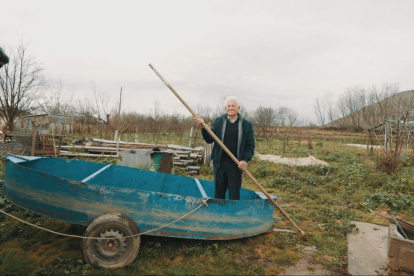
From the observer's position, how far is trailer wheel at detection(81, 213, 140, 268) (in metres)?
2.63

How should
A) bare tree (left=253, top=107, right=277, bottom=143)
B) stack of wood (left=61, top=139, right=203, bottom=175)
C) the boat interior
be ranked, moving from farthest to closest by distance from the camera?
bare tree (left=253, top=107, right=277, bottom=143) < stack of wood (left=61, top=139, right=203, bottom=175) < the boat interior

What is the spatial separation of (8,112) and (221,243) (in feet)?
55.9

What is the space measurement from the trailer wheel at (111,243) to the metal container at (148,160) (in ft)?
15.2

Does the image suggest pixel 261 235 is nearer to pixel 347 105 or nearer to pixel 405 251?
pixel 405 251

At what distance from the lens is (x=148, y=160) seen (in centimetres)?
733

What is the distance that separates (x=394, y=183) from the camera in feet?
22.0

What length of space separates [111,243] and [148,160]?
184 inches

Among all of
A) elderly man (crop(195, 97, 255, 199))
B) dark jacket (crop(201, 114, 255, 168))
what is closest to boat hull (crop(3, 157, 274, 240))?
elderly man (crop(195, 97, 255, 199))

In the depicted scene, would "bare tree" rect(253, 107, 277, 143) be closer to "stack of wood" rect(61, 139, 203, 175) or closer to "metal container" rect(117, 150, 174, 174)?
"stack of wood" rect(61, 139, 203, 175)

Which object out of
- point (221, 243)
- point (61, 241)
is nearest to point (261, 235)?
point (221, 243)

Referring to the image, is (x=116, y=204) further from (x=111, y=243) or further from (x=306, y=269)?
(x=306, y=269)

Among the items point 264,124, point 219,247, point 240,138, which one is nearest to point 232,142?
point 240,138

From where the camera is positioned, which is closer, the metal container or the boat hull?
the boat hull

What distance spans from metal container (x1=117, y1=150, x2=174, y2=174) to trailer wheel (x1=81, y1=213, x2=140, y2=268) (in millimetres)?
4631
